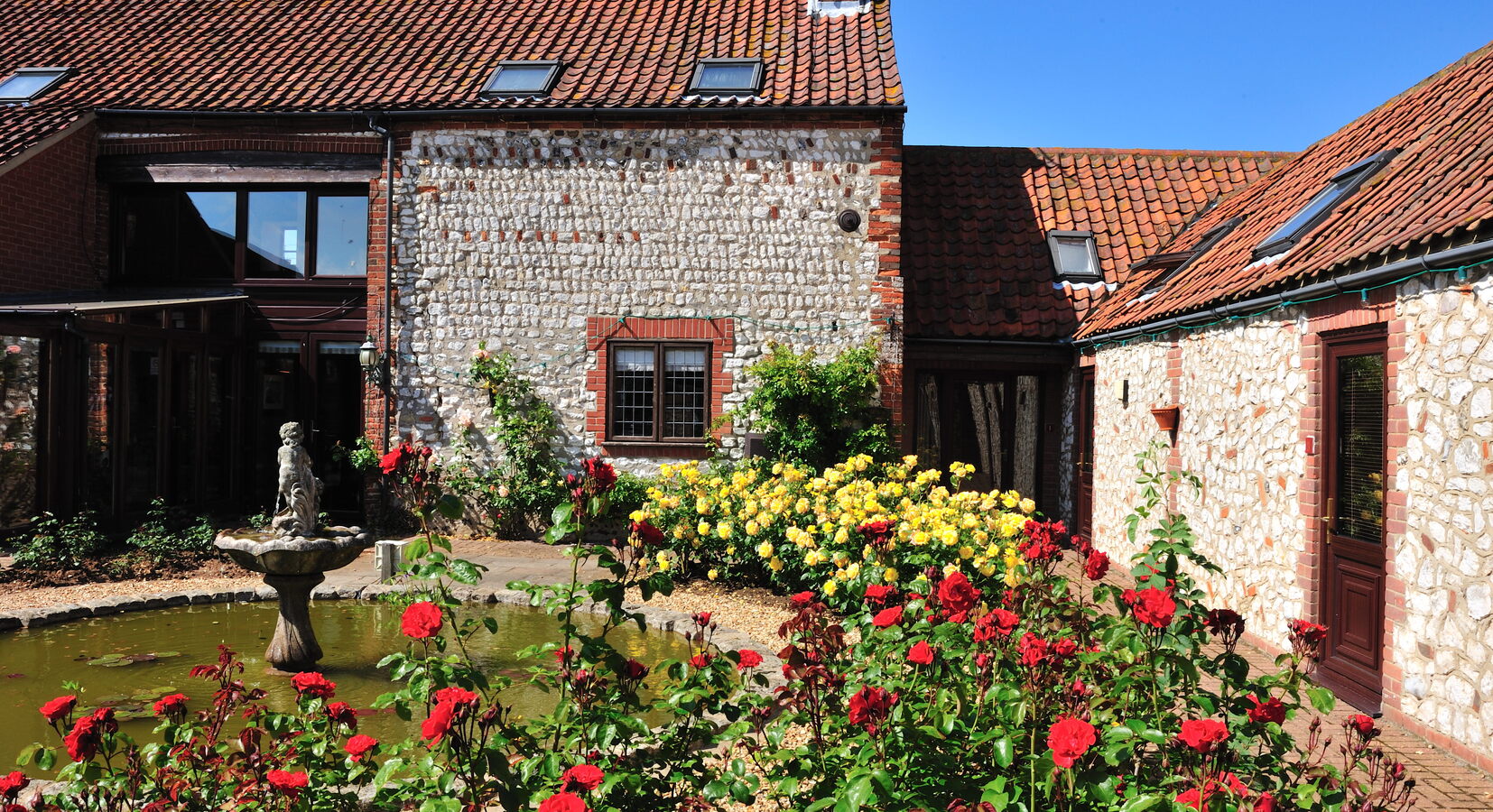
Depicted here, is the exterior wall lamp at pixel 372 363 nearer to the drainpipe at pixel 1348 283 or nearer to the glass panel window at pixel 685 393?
the glass panel window at pixel 685 393

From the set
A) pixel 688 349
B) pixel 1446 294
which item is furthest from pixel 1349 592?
pixel 688 349

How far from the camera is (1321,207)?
8.35 m

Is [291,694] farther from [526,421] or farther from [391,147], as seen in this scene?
[391,147]

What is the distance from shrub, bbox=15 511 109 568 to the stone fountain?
4000 millimetres

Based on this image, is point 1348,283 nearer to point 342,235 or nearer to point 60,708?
point 60,708

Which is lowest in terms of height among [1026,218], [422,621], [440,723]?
[440,723]

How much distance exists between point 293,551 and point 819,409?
6426 millimetres

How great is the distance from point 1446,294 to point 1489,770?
7.64 ft

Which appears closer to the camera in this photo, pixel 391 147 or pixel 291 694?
pixel 291 694

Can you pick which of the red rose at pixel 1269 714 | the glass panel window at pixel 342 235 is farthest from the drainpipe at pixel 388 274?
the red rose at pixel 1269 714

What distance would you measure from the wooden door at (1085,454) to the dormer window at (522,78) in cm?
734

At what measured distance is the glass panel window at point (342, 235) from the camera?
1262cm

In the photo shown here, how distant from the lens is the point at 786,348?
11.9 m

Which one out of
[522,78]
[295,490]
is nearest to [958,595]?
[295,490]
